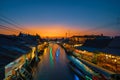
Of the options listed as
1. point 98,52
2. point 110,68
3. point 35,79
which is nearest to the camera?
point 35,79

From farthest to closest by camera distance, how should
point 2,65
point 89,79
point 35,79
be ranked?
point 35,79, point 89,79, point 2,65

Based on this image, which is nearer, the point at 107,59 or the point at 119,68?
the point at 119,68

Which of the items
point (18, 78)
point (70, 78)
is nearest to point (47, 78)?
point (70, 78)

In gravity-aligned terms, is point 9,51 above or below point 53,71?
above

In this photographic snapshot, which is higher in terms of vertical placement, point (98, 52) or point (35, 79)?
point (98, 52)

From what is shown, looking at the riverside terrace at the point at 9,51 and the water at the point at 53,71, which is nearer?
the riverside terrace at the point at 9,51

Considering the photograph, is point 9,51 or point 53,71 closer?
point 9,51

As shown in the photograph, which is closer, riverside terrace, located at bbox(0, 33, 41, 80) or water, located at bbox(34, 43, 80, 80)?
riverside terrace, located at bbox(0, 33, 41, 80)

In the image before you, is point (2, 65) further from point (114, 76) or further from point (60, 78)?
point (60, 78)

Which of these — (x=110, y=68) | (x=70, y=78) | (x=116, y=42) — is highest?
(x=116, y=42)

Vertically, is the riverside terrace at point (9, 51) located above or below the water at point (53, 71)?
above

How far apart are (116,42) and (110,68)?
6084 mm

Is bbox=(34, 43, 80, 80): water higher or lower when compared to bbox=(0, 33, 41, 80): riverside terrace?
lower

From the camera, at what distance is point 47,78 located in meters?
22.1
